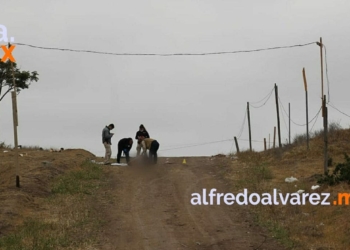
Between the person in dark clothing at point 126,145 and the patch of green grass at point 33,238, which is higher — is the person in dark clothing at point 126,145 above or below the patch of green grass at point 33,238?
above

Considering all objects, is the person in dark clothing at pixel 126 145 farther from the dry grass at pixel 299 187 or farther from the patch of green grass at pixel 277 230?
the patch of green grass at pixel 277 230

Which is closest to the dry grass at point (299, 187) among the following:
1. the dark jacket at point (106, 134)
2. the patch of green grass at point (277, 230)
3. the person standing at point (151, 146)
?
the patch of green grass at point (277, 230)

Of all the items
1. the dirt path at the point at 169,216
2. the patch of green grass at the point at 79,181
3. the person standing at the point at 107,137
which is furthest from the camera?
the person standing at the point at 107,137

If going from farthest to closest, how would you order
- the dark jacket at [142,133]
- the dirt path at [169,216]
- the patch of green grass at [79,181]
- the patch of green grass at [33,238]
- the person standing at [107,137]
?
the dark jacket at [142,133], the person standing at [107,137], the patch of green grass at [79,181], the dirt path at [169,216], the patch of green grass at [33,238]

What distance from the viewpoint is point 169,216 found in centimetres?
1468

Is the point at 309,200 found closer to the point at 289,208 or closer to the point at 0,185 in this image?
the point at 289,208

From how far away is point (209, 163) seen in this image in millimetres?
24516

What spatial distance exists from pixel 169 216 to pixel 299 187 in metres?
4.86

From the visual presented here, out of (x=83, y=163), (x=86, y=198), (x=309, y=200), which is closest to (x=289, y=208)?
(x=309, y=200)

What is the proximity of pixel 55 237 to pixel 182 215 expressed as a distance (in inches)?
146

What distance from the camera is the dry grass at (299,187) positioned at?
1233cm

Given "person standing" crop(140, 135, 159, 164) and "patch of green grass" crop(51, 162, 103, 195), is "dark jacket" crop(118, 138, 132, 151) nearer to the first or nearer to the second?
"person standing" crop(140, 135, 159, 164)

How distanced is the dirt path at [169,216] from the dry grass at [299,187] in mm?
587

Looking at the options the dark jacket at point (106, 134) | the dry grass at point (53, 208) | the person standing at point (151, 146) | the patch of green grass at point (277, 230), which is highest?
the dark jacket at point (106, 134)
